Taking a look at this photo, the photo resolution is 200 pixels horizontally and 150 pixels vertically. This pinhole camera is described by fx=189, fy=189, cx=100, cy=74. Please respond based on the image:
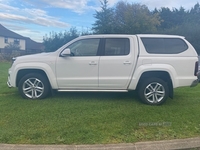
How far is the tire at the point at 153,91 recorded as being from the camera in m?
4.81

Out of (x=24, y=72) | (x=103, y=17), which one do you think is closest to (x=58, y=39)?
(x=103, y=17)

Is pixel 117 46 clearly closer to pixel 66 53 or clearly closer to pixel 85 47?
pixel 85 47

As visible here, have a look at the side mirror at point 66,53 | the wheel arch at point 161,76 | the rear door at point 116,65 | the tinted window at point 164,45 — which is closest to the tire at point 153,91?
the wheel arch at point 161,76

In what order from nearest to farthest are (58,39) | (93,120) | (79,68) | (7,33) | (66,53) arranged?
(93,120) → (66,53) → (79,68) → (58,39) → (7,33)

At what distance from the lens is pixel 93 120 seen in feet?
12.6

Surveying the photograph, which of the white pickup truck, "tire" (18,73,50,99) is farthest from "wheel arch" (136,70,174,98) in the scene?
"tire" (18,73,50,99)

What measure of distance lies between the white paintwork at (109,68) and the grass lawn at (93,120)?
478 millimetres

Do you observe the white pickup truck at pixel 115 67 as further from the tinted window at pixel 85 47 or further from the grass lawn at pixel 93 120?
the grass lawn at pixel 93 120

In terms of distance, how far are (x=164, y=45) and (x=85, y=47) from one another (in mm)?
2058

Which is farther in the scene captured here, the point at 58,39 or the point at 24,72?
the point at 58,39

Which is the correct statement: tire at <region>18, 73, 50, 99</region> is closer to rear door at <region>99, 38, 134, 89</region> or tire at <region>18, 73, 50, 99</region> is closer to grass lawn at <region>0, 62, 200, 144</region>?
grass lawn at <region>0, 62, 200, 144</region>

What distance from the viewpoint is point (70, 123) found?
370cm

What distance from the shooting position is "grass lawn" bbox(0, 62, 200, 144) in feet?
10.7

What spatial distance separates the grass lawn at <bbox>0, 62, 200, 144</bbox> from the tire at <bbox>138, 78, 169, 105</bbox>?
0.18 meters
